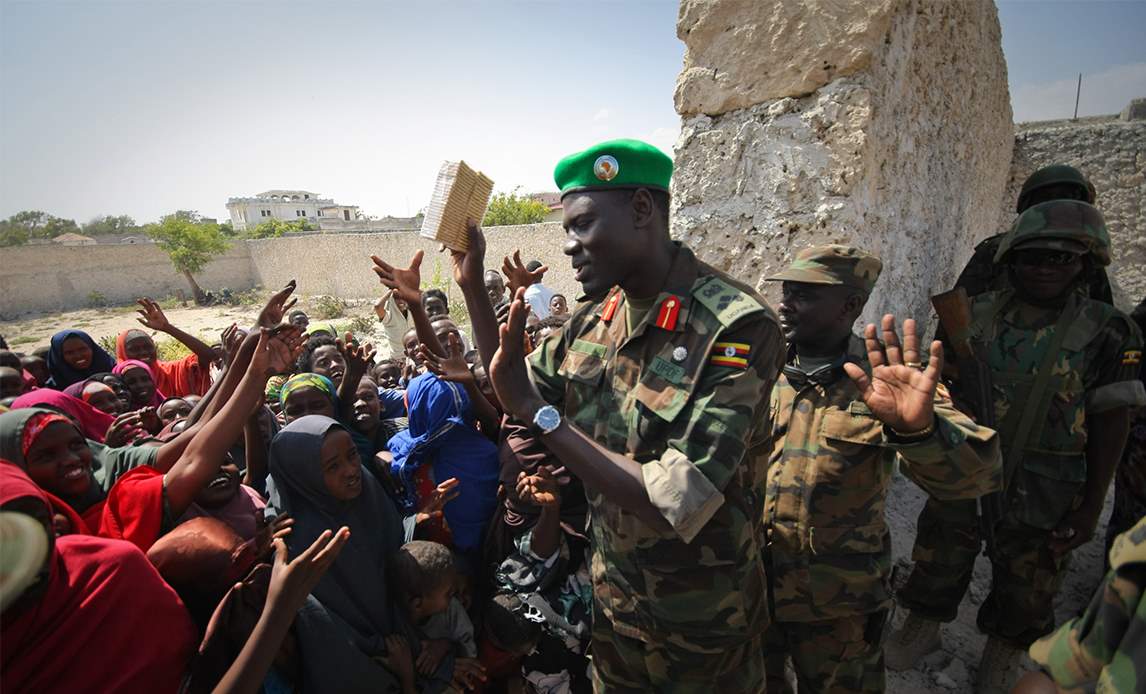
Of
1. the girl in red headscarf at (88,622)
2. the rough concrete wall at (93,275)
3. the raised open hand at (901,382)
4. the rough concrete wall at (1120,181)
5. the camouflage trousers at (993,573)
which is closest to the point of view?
the girl in red headscarf at (88,622)

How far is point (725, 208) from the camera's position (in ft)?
8.45

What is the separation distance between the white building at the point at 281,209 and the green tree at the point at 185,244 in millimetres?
48249

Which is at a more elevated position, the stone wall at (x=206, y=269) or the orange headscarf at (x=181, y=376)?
the stone wall at (x=206, y=269)

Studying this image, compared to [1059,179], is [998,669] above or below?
below

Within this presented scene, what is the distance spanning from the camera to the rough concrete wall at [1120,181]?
552 centimetres

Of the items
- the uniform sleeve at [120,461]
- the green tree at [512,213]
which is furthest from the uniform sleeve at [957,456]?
the green tree at [512,213]

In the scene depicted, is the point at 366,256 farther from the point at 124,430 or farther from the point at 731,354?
the point at 731,354

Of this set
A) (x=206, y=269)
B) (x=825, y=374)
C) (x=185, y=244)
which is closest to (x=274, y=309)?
(x=825, y=374)

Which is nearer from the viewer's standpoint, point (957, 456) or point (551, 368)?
point (957, 456)

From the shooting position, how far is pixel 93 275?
26.1m

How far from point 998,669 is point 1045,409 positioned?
121 cm

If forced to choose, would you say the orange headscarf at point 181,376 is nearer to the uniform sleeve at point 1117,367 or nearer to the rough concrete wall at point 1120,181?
the uniform sleeve at point 1117,367

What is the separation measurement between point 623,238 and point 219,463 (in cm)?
172

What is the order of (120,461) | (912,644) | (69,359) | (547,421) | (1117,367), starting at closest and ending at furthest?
1. (547,421)
2. (120,461)
3. (1117,367)
4. (912,644)
5. (69,359)
